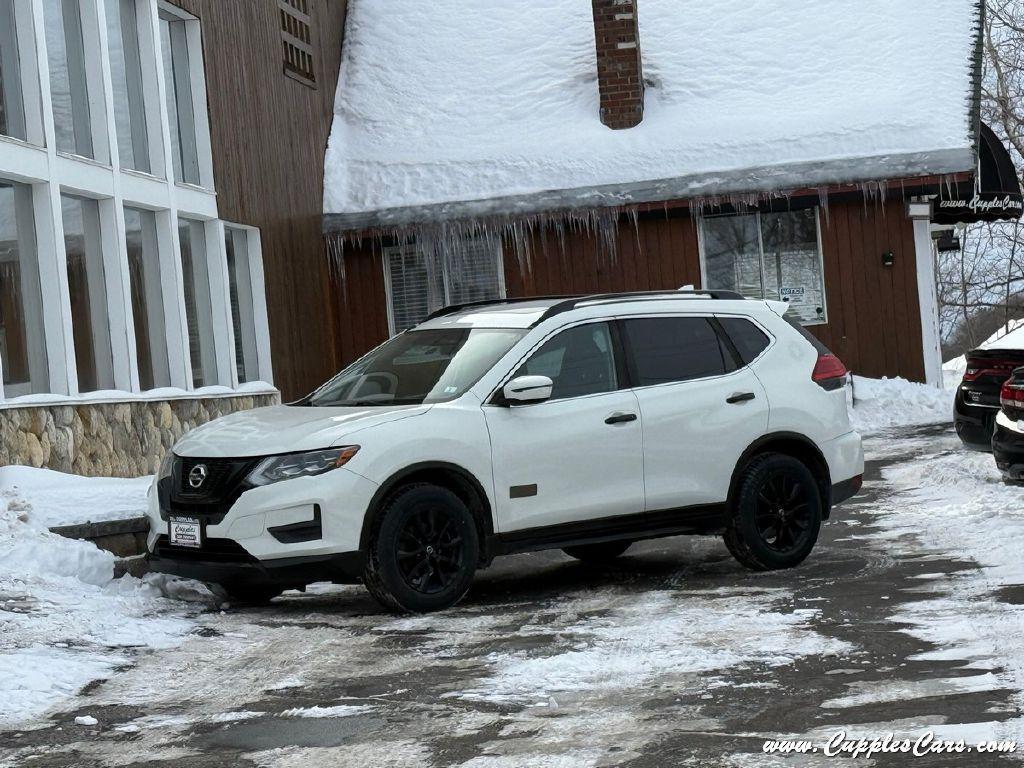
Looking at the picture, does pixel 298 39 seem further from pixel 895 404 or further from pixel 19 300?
pixel 895 404

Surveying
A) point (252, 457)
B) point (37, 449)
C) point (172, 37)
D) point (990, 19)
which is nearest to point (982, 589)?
point (252, 457)

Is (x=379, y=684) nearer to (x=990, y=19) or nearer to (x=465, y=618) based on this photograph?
(x=465, y=618)

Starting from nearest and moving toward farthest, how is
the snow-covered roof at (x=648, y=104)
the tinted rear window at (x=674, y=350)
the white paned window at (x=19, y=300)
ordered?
the tinted rear window at (x=674, y=350) < the white paned window at (x=19, y=300) < the snow-covered roof at (x=648, y=104)

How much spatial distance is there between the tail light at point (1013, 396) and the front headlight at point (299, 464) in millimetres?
5377

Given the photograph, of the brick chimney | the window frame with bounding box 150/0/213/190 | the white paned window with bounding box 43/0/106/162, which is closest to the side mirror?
the white paned window with bounding box 43/0/106/162

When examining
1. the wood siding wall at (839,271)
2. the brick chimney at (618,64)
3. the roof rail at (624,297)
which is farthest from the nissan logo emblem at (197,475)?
the brick chimney at (618,64)

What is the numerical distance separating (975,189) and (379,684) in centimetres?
1855

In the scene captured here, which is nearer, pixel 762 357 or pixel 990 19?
pixel 762 357

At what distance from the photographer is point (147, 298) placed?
15977mm

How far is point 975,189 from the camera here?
74.7 feet

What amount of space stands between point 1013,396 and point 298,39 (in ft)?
44.9

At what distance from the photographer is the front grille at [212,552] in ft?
25.8

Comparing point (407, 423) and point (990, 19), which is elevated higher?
point (990, 19)

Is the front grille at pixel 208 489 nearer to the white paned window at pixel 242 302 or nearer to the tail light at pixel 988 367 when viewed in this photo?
the tail light at pixel 988 367
